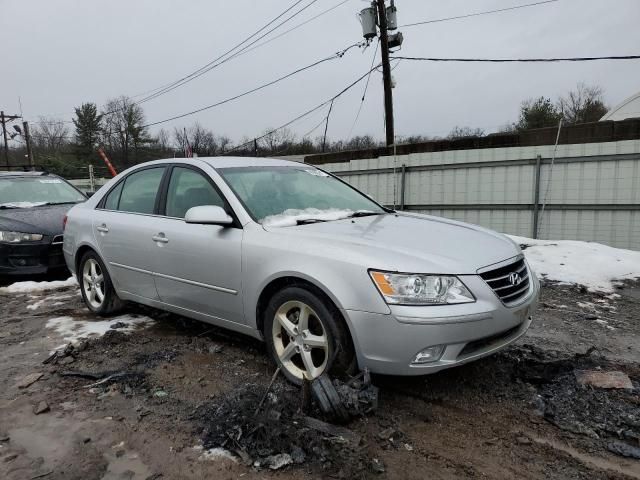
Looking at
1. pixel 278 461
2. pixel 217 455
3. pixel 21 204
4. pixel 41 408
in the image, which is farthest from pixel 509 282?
pixel 21 204

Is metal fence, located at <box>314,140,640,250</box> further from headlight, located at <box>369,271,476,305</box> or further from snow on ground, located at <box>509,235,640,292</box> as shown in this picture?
headlight, located at <box>369,271,476,305</box>

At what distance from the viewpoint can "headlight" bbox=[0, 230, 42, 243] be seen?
6582 millimetres

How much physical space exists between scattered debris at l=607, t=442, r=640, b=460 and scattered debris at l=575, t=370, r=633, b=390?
0.69m

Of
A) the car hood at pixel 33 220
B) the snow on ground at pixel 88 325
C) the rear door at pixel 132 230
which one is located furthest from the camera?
the car hood at pixel 33 220

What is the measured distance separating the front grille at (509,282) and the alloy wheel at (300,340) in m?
1.05

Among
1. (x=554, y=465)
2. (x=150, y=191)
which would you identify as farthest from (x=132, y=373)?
(x=554, y=465)

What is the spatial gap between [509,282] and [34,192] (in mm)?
7563

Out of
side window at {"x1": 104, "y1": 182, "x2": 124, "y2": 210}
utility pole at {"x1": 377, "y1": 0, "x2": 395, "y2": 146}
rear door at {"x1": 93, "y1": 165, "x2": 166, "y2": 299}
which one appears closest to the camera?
rear door at {"x1": 93, "y1": 165, "x2": 166, "y2": 299}

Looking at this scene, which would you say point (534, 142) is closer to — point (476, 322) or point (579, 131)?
point (579, 131)

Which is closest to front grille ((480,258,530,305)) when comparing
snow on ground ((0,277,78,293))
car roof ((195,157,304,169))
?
car roof ((195,157,304,169))

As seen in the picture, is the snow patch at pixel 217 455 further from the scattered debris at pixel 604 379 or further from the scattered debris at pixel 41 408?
the scattered debris at pixel 604 379

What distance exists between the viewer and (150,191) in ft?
14.6

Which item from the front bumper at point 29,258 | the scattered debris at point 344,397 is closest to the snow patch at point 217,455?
the scattered debris at point 344,397

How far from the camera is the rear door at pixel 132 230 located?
4262 mm
